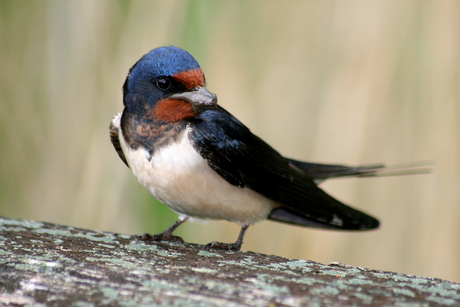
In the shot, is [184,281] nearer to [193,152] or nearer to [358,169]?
[193,152]

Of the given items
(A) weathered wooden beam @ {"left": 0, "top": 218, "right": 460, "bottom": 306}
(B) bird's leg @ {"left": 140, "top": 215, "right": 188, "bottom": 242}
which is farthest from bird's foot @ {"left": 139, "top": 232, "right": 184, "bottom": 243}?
(A) weathered wooden beam @ {"left": 0, "top": 218, "right": 460, "bottom": 306}

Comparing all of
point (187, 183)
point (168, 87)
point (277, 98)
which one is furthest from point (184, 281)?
point (277, 98)

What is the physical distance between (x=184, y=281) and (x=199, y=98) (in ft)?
2.26

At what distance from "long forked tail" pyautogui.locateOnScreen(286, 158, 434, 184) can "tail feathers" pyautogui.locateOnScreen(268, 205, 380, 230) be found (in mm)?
182

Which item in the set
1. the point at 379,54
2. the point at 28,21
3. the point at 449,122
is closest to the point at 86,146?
the point at 28,21

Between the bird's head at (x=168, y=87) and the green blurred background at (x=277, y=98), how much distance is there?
1.86 ft

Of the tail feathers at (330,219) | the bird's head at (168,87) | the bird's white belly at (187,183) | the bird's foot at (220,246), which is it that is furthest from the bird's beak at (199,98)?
the tail feathers at (330,219)

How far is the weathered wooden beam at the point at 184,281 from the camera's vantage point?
3.05ft

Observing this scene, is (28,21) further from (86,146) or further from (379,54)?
(379,54)

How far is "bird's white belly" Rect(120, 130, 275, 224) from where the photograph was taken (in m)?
1.67

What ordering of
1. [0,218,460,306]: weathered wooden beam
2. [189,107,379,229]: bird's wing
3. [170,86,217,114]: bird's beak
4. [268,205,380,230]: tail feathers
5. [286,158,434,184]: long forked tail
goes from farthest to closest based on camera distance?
[286,158,434,184]: long forked tail → [268,205,380,230]: tail feathers → [189,107,379,229]: bird's wing → [170,86,217,114]: bird's beak → [0,218,460,306]: weathered wooden beam

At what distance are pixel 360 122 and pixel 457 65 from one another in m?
0.45

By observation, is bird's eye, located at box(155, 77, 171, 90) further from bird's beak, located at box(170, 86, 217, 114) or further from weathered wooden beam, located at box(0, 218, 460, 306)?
weathered wooden beam, located at box(0, 218, 460, 306)

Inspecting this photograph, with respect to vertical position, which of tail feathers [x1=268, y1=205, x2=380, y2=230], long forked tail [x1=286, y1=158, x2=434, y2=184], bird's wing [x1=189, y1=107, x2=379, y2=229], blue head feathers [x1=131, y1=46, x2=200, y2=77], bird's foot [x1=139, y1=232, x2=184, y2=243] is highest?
blue head feathers [x1=131, y1=46, x2=200, y2=77]
